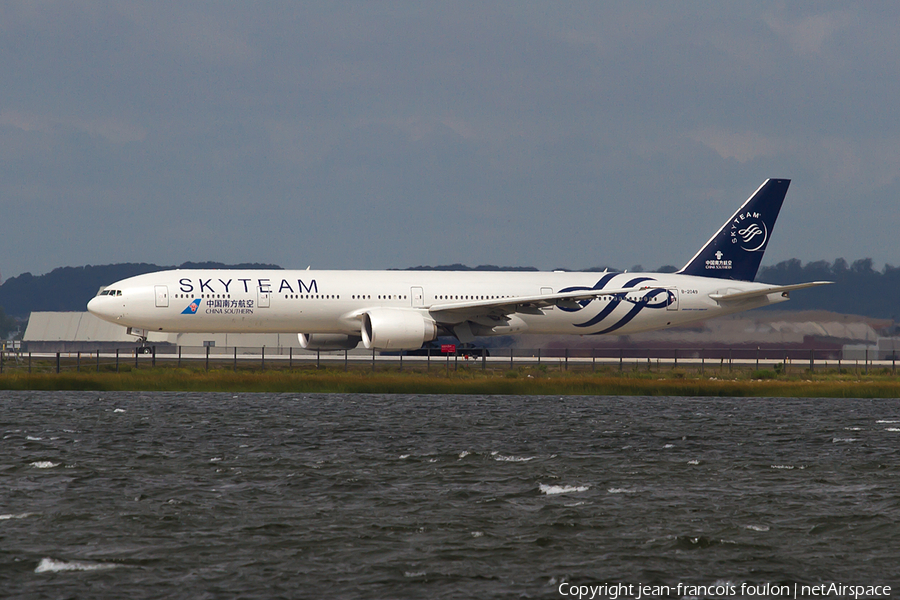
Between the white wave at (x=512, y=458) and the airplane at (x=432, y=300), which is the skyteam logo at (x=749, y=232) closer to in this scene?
the airplane at (x=432, y=300)

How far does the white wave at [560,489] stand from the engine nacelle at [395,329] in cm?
3042

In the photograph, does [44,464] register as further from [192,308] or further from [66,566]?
[192,308]

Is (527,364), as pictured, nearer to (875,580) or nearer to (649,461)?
(649,461)

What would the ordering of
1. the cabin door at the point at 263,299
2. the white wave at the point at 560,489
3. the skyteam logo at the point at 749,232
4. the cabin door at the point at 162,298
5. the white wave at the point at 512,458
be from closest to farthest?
the white wave at the point at 560,489 → the white wave at the point at 512,458 → the cabin door at the point at 162,298 → the cabin door at the point at 263,299 → the skyteam logo at the point at 749,232

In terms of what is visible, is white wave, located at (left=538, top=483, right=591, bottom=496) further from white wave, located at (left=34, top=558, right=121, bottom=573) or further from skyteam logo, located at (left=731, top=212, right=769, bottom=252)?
skyteam logo, located at (left=731, top=212, right=769, bottom=252)

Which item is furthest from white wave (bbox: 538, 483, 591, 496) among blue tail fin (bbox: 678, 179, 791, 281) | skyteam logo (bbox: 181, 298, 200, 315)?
blue tail fin (bbox: 678, 179, 791, 281)

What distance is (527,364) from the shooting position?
59188 mm

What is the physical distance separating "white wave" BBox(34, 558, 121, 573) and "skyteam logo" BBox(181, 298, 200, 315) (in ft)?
128

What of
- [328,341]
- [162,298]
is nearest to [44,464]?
[162,298]

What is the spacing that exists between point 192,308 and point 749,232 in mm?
35142

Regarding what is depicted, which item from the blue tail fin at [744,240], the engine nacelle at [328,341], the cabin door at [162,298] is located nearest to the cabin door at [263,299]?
the cabin door at [162,298]

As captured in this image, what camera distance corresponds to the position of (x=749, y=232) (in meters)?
63.2

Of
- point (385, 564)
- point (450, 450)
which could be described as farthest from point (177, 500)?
point (450, 450)

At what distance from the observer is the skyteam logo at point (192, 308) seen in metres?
51.8
